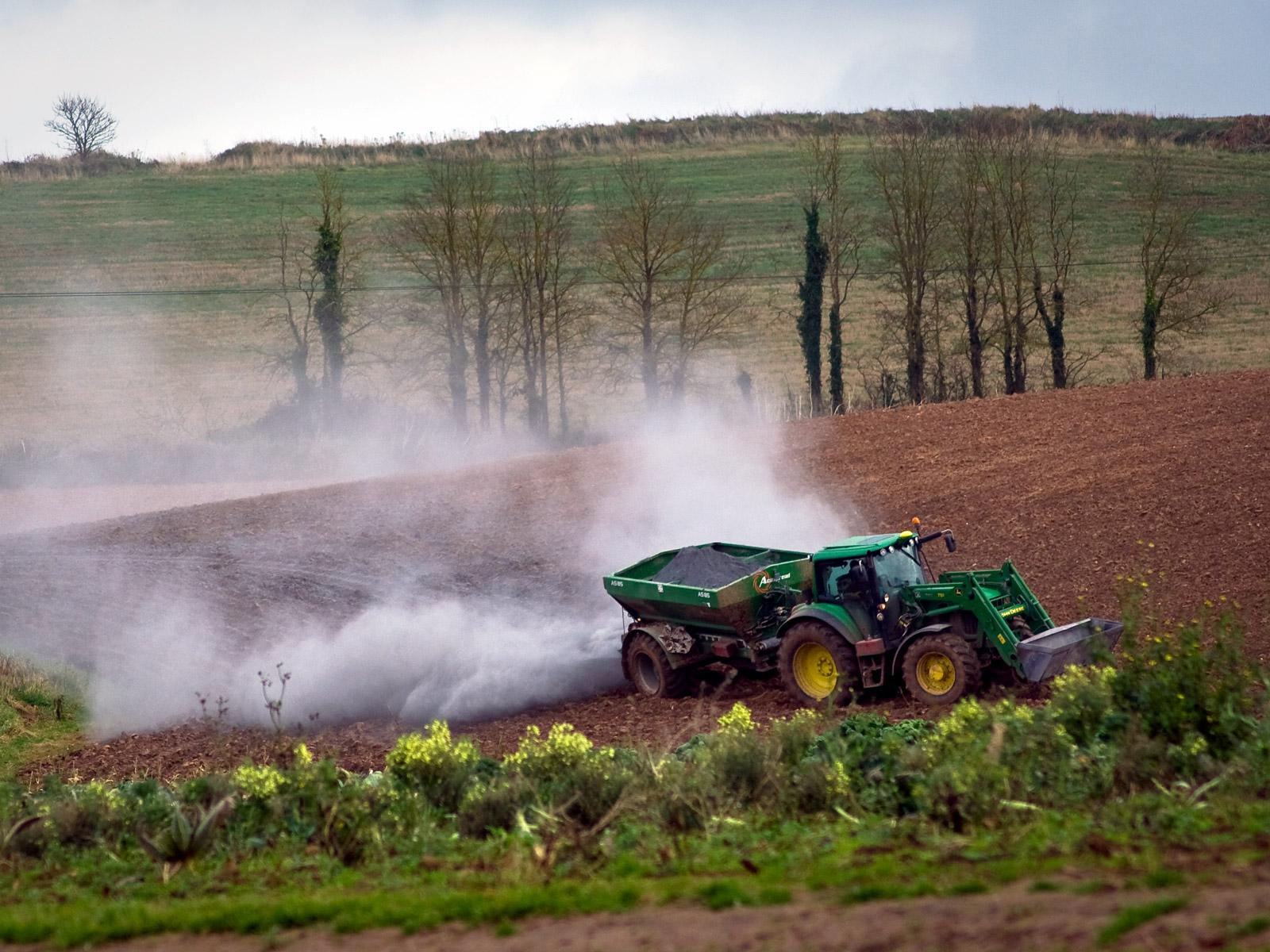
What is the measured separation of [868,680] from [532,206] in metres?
31.5

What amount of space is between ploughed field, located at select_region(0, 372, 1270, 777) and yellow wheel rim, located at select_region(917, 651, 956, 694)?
538mm

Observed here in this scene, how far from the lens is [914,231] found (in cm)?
3972

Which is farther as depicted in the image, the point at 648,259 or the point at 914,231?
the point at 648,259

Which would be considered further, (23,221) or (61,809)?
(23,221)

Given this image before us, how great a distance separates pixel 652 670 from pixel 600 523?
30.0ft

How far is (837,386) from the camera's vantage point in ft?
134

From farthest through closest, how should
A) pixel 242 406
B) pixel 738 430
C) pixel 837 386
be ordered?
pixel 242 406
pixel 837 386
pixel 738 430

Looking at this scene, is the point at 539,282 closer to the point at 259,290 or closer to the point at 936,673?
the point at 259,290

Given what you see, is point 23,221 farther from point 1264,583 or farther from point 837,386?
point 1264,583

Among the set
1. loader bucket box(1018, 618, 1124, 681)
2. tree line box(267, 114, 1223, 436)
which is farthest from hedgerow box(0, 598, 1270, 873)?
tree line box(267, 114, 1223, 436)

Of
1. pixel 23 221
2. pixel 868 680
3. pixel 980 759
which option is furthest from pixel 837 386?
pixel 23 221

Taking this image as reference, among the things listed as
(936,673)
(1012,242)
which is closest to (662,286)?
(1012,242)

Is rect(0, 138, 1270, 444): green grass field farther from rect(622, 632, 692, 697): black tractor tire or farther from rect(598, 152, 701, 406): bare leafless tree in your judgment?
rect(622, 632, 692, 697): black tractor tire

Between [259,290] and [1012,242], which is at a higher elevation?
[1012,242]
